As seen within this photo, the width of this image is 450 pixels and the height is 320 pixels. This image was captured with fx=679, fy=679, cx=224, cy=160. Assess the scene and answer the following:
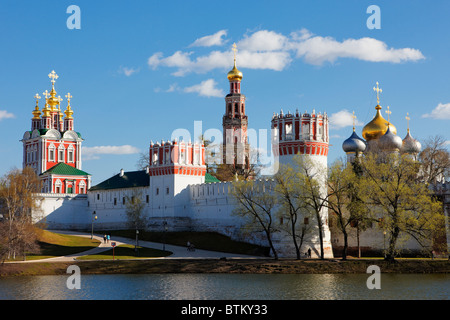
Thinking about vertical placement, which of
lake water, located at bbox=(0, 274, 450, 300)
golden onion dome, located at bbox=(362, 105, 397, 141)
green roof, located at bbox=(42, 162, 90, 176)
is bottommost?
lake water, located at bbox=(0, 274, 450, 300)

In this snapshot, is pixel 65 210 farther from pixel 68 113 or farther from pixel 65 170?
pixel 68 113

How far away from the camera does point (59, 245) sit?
199ft

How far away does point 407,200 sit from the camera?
48438mm

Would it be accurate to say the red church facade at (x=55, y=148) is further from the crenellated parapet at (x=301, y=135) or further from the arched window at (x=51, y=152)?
the crenellated parapet at (x=301, y=135)

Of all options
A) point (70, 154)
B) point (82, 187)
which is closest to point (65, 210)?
point (82, 187)

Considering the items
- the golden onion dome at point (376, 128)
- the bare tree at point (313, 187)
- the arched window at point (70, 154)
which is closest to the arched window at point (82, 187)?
the arched window at point (70, 154)

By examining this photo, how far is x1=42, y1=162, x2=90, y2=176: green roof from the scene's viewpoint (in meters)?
89.7

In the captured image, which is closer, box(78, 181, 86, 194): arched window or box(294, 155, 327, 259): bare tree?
box(294, 155, 327, 259): bare tree

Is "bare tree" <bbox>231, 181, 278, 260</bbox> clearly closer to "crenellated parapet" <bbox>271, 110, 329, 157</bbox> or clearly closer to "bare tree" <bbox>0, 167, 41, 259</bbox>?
"crenellated parapet" <bbox>271, 110, 329, 157</bbox>

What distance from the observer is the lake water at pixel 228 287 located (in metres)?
35.6

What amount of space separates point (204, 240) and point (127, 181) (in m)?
18.7

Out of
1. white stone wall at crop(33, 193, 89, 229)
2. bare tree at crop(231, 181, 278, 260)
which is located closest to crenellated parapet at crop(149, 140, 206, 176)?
bare tree at crop(231, 181, 278, 260)

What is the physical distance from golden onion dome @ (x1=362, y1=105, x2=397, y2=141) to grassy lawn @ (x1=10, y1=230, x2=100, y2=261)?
93.3 feet
